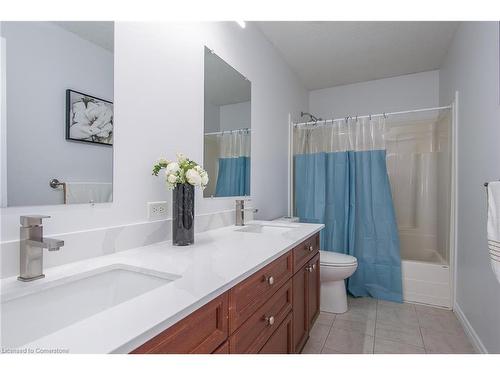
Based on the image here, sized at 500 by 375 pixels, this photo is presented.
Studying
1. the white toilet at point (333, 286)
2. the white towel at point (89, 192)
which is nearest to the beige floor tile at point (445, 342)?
the white toilet at point (333, 286)

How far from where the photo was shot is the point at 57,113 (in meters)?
0.90

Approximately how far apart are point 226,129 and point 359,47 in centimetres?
167

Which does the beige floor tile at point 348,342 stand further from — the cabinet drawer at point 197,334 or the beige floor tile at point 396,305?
the cabinet drawer at point 197,334

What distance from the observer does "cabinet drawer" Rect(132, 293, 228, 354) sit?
0.56 m

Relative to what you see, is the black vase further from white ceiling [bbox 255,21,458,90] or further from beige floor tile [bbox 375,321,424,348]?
white ceiling [bbox 255,21,458,90]

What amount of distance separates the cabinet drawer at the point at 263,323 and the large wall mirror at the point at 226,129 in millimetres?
754

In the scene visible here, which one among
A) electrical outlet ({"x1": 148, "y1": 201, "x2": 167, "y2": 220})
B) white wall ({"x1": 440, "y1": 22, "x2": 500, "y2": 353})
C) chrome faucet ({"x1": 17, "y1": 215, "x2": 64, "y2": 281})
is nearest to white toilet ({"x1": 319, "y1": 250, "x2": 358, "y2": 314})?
white wall ({"x1": 440, "y1": 22, "x2": 500, "y2": 353})

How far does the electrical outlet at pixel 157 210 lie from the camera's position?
4.03 ft

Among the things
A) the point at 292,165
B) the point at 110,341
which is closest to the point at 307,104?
the point at 292,165

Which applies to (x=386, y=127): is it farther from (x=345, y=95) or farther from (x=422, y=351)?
(x=422, y=351)

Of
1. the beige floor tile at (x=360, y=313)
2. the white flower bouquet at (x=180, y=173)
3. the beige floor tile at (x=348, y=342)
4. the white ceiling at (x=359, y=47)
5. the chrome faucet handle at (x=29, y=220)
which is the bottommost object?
the beige floor tile at (x=360, y=313)

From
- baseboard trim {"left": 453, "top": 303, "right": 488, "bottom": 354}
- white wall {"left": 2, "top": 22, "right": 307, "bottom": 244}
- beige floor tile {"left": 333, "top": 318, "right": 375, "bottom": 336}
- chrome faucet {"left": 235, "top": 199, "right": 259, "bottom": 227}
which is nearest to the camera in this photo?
white wall {"left": 2, "top": 22, "right": 307, "bottom": 244}

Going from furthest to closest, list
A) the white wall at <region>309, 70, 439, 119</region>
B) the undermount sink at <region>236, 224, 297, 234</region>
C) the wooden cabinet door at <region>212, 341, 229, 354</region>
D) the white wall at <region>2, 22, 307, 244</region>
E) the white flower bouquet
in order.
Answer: the white wall at <region>309, 70, 439, 119</region>
the undermount sink at <region>236, 224, 297, 234</region>
the white flower bouquet
the white wall at <region>2, 22, 307, 244</region>
the wooden cabinet door at <region>212, 341, 229, 354</region>

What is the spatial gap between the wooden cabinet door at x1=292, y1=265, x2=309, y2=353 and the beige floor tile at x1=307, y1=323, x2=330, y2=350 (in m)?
0.22
